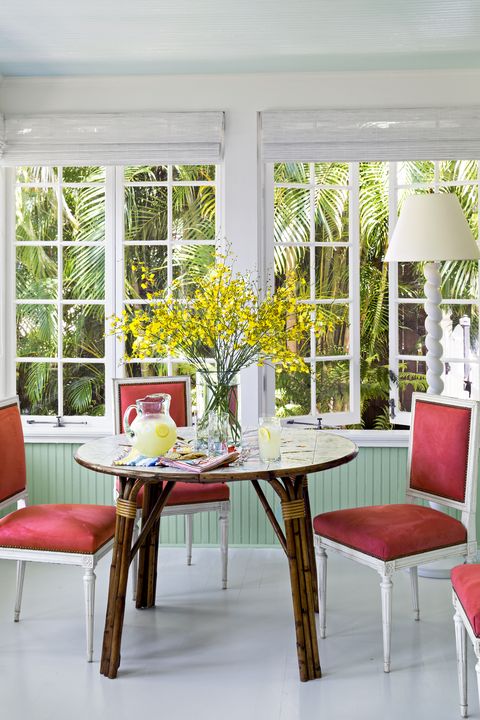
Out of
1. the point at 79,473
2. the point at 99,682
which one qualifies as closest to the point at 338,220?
the point at 79,473

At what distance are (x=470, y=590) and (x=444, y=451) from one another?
0.98 metres

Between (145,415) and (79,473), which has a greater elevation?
(145,415)

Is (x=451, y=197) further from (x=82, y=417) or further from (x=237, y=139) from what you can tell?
(x=82, y=417)

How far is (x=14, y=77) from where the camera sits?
15.0ft

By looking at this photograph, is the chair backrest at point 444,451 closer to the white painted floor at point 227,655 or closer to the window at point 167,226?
the white painted floor at point 227,655

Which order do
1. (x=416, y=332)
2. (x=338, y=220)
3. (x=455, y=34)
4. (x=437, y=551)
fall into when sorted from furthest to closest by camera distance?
(x=416, y=332) → (x=338, y=220) → (x=455, y=34) → (x=437, y=551)

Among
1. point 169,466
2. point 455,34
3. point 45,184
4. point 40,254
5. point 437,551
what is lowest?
point 437,551

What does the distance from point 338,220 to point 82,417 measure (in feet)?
6.10

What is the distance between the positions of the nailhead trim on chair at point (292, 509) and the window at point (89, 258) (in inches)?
75.1

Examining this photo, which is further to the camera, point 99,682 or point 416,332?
point 416,332

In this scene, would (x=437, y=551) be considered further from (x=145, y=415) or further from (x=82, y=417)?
(x=82, y=417)

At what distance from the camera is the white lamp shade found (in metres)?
3.95

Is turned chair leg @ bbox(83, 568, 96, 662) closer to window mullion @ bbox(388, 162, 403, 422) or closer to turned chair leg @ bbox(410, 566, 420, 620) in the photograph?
turned chair leg @ bbox(410, 566, 420, 620)

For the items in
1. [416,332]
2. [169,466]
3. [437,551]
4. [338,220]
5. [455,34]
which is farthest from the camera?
[416,332]
